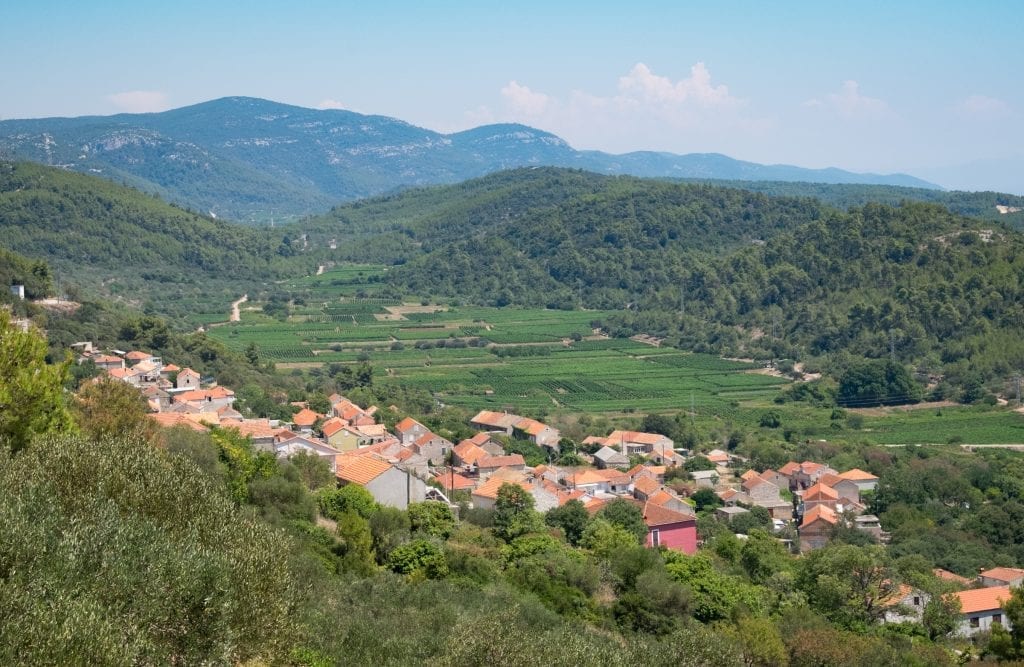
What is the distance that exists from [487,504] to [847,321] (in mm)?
45763

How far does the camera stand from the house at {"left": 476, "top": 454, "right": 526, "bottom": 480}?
34.1 metres

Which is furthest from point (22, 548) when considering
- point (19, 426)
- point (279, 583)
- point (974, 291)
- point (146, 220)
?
point (146, 220)

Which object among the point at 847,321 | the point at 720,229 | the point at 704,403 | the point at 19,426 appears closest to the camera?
the point at 19,426

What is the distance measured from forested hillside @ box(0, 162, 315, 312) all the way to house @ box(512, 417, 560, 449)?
40481 mm

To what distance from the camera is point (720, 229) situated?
346 feet

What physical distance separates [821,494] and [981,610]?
9.62 m

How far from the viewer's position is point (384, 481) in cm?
2533

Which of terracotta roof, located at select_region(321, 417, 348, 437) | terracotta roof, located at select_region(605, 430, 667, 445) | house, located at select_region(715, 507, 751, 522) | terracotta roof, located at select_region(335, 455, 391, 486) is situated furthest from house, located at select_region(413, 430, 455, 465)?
house, located at select_region(715, 507, 751, 522)

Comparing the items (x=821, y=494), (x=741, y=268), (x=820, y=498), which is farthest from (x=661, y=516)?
(x=741, y=268)

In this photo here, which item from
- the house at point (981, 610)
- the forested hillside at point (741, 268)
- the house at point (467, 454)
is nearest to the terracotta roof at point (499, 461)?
the house at point (467, 454)

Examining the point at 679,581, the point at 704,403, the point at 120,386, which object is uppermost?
the point at 120,386

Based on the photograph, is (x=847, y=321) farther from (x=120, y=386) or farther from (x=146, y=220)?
(x=146, y=220)

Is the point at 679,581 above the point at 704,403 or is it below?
above

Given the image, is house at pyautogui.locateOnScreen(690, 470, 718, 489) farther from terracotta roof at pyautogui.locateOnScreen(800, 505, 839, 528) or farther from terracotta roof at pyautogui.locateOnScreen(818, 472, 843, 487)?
terracotta roof at pyautogui.locateOnScreen(800, 505, 839, 528)
